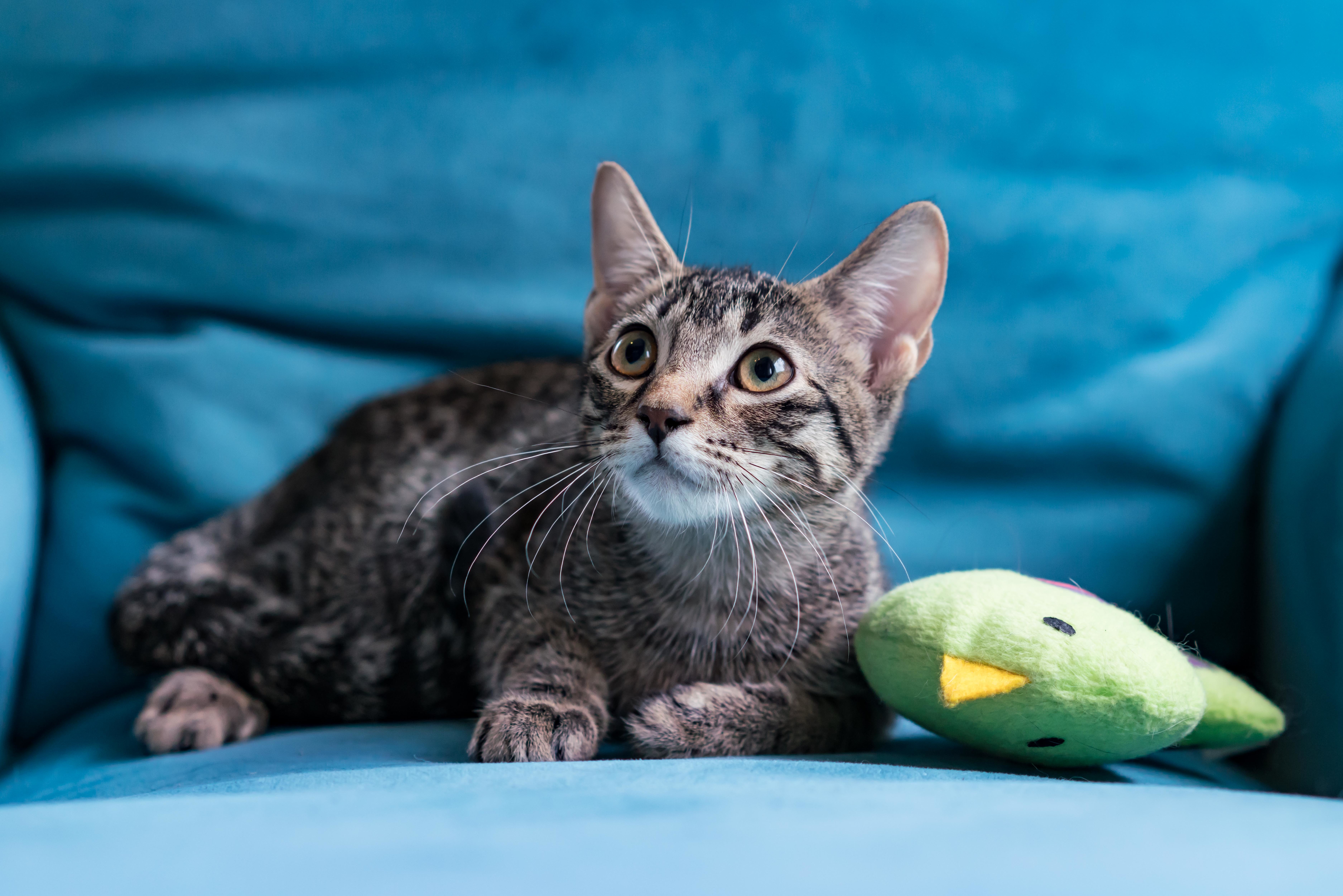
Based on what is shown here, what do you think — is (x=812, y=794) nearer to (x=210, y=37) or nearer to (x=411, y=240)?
(x=411, y=240)

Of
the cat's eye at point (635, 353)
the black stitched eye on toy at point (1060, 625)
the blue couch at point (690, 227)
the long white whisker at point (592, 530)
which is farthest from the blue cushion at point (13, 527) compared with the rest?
the black stitched eye on toy at point (1060, 625)

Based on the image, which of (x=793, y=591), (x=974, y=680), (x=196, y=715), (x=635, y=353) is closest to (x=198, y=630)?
(x=196, y=715)

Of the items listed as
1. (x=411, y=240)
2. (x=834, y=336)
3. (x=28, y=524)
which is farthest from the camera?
(x=411, y=240)

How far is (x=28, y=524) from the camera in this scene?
61.9 inches

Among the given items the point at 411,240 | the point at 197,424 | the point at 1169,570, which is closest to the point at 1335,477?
the point at 1169,570

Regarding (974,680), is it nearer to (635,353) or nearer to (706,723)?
(706,723)

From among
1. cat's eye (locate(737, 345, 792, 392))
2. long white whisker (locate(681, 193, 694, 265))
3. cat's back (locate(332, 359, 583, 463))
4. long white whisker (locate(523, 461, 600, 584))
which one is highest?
long white whisker (locate(681, 193, 694, 265))

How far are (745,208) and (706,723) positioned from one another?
3.77 ft

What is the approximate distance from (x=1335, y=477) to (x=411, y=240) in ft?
5.64

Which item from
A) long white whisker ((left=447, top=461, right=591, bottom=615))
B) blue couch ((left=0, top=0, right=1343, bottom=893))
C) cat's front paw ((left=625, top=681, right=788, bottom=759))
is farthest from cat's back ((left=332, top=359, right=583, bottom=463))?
cat's front paw ((left=625, top=681, right=788, bottom=759))

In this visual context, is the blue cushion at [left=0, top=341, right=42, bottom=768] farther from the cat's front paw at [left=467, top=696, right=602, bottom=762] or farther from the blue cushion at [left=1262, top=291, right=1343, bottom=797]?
the blue cushion at [left=1262, top=291, right=1343, bottom=797]

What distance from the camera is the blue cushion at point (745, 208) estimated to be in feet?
5.95

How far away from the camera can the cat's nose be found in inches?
43.6

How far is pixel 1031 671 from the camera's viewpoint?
0.95m
